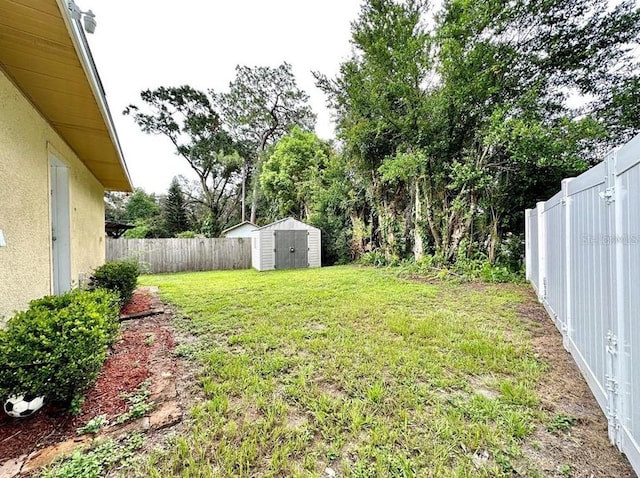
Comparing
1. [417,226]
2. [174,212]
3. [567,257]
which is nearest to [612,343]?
[567,257]

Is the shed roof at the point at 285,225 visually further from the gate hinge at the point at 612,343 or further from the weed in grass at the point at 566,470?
the weed in grass at the point at 566,470

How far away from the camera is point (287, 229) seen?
37.0ft

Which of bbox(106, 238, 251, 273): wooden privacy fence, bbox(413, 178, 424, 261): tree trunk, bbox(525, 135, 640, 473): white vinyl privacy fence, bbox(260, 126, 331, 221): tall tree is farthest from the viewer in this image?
bbox(260, 126, 331, 221): tall tree

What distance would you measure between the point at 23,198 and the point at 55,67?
47.8 inches

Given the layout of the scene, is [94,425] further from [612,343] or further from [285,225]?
[285,225]

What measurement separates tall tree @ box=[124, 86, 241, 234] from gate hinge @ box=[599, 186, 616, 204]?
64.1ft

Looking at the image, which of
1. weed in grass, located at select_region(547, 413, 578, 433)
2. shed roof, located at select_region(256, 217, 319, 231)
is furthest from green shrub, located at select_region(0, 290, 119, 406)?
shed roof, located at select_region(256, 217, 319, 231)

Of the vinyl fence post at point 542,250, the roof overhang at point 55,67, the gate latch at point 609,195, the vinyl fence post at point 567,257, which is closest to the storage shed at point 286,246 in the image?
the roof overhang at point 55,67

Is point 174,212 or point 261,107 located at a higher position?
point 261,107

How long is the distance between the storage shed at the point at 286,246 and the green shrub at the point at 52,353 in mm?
8778

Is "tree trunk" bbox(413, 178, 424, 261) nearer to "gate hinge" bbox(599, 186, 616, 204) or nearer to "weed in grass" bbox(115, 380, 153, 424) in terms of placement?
"gate hinge" bbox(599, 186, 616, 204)

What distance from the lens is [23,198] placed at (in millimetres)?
2586

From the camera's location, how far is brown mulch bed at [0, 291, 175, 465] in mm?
1681

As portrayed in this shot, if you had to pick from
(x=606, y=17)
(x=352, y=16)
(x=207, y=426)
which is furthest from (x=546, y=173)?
(x=207, y=426)
